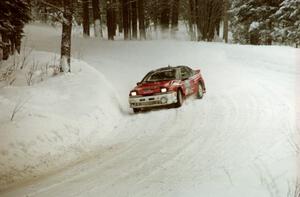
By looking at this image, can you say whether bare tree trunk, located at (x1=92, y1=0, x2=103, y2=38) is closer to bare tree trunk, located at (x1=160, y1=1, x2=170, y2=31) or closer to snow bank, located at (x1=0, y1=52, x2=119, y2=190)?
bare tree trunk, located at (x1=160, y1=1, x2=170, y2=31)

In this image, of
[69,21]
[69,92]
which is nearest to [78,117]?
[69,92]

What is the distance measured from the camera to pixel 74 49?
29797mm

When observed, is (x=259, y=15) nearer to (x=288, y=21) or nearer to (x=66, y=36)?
(x=288, y=21)

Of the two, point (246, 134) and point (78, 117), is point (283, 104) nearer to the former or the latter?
point (246, 134)

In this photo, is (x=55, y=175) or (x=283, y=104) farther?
(x=283, y=104)

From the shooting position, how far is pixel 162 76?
17766 mm

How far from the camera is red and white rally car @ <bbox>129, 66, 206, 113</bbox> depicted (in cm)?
1636

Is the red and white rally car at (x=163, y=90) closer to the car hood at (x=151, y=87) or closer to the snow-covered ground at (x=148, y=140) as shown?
the car hood at (x=151, y=87)

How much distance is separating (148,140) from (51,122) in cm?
246

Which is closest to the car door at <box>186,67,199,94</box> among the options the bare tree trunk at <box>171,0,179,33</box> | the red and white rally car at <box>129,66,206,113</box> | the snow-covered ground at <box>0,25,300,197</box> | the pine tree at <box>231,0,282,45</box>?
the red and white rally car at <box>129,66,206,113</box>

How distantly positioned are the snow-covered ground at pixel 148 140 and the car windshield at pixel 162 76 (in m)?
1.11

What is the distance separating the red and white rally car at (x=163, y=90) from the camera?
53.7 feet

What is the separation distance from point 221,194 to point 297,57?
66.9ft

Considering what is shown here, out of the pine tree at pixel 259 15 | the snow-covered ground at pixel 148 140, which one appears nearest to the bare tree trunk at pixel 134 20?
the pine tree at pixel 259 15
